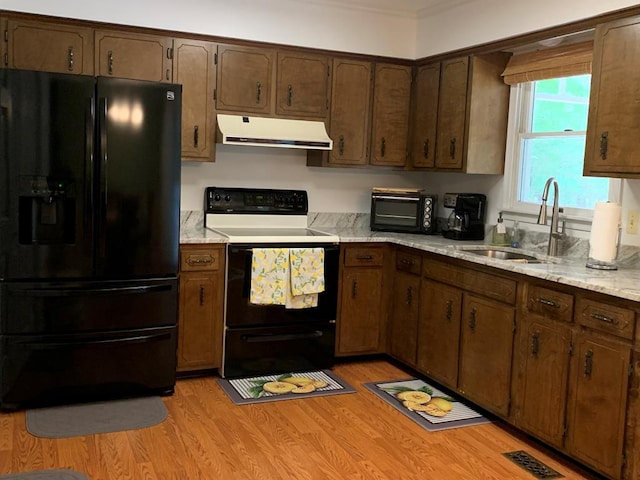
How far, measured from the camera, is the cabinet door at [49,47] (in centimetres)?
382

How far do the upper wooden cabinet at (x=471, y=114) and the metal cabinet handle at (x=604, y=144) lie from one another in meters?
1.15

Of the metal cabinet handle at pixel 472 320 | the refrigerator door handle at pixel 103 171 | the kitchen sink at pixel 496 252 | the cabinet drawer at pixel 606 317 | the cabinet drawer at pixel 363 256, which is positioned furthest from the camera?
the cabinet drawer at pixel 363 256

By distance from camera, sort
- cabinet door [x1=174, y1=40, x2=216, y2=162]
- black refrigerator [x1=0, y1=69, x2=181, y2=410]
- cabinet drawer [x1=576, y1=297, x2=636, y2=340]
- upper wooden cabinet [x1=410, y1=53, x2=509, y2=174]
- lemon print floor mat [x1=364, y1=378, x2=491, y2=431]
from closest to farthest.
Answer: cabinet drawer [x1=576, y1=297, x2=636, y2=340] < black refrigerator [x1=0, y1=69, x2=181, y2=410] < lemon print floor mat [x1=364, y1=378, x2=491, y2=431] < cabinet door [x1=174, y1=40, x2=216, y2=162] < upper wooden cabinet [x1=410, y1=53, x2=509, y2=174]

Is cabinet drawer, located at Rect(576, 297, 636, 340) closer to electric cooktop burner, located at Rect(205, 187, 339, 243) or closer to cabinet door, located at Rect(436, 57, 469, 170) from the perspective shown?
cabinet door, located at Rect(436, 57, 469, 170)

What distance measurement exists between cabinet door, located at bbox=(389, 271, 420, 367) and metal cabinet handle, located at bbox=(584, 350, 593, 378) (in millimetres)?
1409

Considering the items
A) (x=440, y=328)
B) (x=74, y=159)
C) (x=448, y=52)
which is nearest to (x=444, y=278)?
(x=440, y=328)

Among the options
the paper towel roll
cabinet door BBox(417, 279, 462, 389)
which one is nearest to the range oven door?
cabinet door BBox(417, 279, 462, 389)

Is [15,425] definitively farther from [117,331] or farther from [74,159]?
[74,159]

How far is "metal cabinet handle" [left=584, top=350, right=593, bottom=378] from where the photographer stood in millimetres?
2900

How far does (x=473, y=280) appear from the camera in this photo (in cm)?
366

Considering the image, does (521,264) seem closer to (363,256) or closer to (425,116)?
(363,256)

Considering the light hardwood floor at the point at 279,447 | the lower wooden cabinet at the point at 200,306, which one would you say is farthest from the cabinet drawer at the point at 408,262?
the lower wooden cabinet at the point at 200,306

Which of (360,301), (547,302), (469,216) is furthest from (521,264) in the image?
(360,301)

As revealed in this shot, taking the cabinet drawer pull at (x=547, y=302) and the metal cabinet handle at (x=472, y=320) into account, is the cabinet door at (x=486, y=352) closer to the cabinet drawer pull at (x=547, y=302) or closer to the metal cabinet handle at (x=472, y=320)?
the metal cabinet handle at (x=472, y=320)
